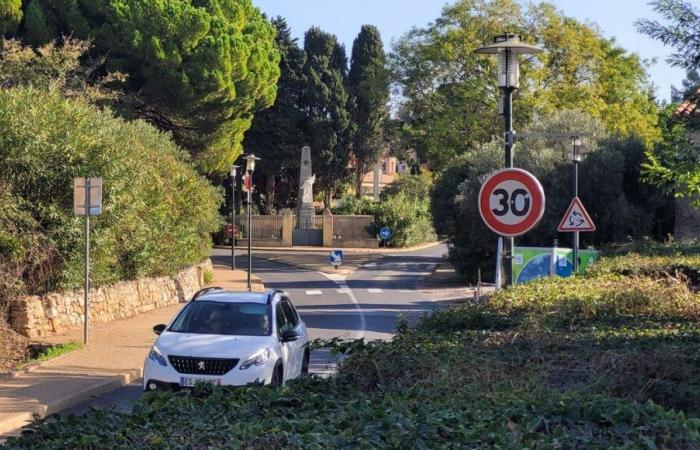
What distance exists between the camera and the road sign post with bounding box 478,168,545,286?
347 inches

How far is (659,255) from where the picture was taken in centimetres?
1828

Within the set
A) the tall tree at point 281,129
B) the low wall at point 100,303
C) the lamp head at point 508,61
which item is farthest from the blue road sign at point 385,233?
the lamp head at point 508,61

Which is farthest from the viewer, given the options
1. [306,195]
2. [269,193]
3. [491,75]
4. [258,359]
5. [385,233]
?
[269,193]

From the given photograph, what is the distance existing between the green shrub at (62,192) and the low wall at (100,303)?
1.16 feet

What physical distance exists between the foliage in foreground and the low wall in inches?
449

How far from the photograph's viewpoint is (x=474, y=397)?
5.15 metres

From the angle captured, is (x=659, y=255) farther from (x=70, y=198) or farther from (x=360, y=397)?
(x=360, y=397)

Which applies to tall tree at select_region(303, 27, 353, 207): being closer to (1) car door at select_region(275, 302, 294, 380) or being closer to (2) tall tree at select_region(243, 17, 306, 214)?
(2) tall tree at select_region(243, 17, 306, 214)

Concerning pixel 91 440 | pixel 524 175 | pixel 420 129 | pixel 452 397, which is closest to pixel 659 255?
pixel 524 175

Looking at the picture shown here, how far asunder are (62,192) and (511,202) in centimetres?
1203

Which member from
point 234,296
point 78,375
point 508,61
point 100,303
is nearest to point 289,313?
point 234,296

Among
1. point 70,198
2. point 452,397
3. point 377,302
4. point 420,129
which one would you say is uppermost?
point 420,129

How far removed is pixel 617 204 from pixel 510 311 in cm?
2463

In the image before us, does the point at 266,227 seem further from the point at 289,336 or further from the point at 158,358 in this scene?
the point at 158,358
